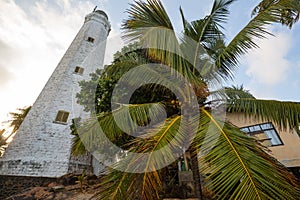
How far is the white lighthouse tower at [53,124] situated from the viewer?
9.12 meters

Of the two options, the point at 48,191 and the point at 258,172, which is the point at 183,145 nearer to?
the point at 258,172

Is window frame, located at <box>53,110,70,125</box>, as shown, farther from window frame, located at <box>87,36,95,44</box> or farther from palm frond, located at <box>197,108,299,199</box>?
palm frond, located at <box>197,108,299,199</box>

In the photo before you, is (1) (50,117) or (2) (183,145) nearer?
(2) (183,145)

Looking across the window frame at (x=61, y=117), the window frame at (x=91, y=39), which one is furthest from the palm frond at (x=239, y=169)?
the window frame at (x=91, y=39)

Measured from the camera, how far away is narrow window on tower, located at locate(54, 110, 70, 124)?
10795 mm

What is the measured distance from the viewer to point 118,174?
217 cm

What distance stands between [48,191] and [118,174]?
24.3 feet

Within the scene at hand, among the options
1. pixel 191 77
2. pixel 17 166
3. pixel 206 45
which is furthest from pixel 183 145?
pixel 17 166

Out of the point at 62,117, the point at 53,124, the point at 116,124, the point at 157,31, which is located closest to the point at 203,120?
the point at 116,124

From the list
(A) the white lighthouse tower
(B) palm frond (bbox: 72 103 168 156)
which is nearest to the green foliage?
(A) the white lighthouse tower

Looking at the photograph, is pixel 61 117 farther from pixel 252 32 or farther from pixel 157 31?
pixel 252 32

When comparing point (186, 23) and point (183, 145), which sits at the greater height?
point (186, 23)

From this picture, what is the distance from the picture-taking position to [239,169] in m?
1.76

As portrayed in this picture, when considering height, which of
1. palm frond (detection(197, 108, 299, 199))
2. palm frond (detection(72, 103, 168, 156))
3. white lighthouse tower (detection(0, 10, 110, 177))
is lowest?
palm frond (detection(197, 108, 299, 199))
